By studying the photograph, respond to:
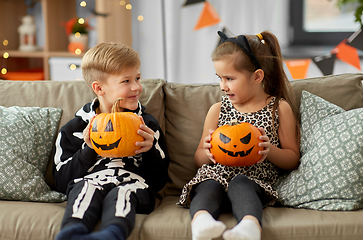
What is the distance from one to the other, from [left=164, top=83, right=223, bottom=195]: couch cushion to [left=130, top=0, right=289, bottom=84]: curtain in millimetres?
1286

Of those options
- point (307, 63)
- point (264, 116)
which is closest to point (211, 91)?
point (264, 116)

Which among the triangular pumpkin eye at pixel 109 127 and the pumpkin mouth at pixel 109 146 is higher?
the triangular pumpkin eye at pixel 109 127

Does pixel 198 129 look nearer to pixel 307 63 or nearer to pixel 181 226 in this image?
pixel 181 226

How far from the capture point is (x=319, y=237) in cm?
122

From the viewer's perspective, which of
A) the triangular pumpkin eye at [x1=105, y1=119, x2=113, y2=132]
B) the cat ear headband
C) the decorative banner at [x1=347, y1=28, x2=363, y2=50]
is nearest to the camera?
the triangular pumpkin eye at [x1=105, y1=119, x2=113, y2=132]

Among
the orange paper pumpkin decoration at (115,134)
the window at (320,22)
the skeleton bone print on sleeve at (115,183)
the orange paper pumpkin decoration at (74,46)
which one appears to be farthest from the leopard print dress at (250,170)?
the orange paper pumpkin decoration at (74,46)

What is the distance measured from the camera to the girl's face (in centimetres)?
156

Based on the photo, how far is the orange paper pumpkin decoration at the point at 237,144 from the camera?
135 centimetres

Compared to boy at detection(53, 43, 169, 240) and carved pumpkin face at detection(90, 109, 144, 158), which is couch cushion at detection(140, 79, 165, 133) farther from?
carved pumpkin face at detection(90, 109, 144, 158)

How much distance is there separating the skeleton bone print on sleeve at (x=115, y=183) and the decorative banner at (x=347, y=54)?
2.22 meters

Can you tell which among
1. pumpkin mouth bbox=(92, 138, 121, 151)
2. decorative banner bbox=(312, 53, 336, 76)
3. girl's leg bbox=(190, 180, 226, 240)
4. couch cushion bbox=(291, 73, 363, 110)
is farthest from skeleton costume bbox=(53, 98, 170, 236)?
decorative banner bbox=(312, 53, 336, 76)

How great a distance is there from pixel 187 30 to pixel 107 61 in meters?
1.63

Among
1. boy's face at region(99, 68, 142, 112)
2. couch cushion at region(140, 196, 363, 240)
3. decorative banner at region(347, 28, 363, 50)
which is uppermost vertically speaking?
decorative banner at region(347, 28, 363, 50)

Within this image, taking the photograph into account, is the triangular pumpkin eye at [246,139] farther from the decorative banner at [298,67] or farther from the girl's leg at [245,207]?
the decorative banner at [298,67]
